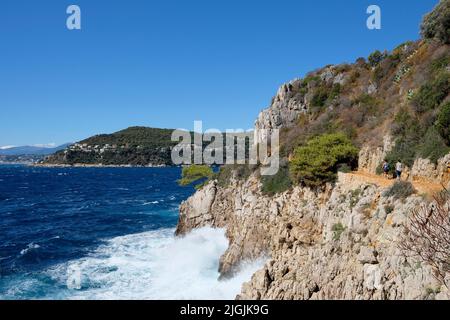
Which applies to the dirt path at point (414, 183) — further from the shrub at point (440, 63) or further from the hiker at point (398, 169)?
the shrub at point (440, 63)

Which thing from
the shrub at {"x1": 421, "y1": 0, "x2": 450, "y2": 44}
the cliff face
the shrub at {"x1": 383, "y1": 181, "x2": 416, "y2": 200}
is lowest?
the cliff face

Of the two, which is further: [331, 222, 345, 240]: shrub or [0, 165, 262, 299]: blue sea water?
[0, 165, 262, 299]: blue sea water

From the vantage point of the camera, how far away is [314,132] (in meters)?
30.2

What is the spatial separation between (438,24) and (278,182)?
54.3 ft

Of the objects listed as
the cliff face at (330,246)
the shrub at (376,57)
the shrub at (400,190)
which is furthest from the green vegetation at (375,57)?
the shrub at (400,190)

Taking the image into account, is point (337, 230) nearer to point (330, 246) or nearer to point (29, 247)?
point (330, 246)

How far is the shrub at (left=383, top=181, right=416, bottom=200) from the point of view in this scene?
14.4 metres

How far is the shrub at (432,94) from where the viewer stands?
63.4 feet

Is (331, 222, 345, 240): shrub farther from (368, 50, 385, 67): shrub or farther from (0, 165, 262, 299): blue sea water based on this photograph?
(368, 50, 385, 67): shrub

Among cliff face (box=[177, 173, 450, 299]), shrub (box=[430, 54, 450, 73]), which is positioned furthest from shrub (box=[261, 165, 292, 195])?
shrub (box=[430, 54, 450, 73])

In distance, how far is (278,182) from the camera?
2647 cm

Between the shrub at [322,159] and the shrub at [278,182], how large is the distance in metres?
1.04
